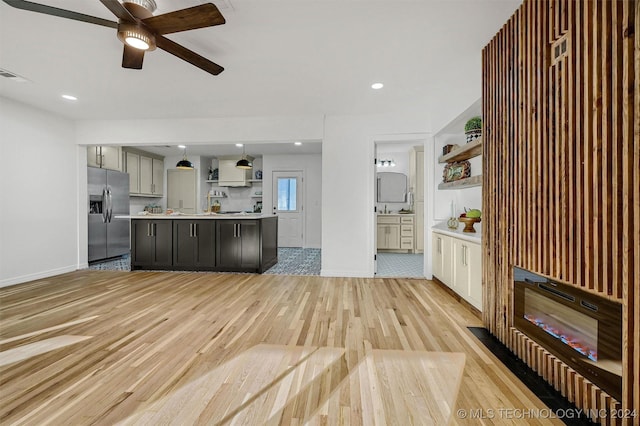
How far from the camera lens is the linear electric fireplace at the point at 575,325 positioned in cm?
129

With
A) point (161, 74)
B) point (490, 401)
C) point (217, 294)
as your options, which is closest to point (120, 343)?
point (217, 294)

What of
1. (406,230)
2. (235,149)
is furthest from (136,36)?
(406,230)

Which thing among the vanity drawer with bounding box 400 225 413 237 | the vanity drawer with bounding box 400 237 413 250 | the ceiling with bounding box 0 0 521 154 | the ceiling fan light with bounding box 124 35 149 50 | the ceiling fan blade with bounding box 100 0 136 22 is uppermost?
the ceiling with bounding box 0 0 521 154

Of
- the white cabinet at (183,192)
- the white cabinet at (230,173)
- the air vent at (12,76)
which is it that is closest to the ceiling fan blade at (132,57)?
the air vent at (12,76)

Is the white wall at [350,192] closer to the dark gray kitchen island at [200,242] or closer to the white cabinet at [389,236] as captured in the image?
the dark gray kitchen island at [200,242]

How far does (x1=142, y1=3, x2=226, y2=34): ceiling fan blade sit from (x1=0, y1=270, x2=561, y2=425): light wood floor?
2297 mm

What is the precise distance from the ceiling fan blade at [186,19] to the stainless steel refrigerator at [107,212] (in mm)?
4672

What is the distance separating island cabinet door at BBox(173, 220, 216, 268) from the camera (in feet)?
15.8

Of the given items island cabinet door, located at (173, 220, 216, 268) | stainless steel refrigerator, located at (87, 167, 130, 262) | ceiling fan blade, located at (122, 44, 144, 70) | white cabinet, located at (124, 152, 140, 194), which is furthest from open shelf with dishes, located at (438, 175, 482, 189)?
white cabinet, located at (124, 152, 140, 194)

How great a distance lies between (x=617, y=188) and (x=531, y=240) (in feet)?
2.25

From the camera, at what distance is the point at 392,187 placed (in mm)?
7434

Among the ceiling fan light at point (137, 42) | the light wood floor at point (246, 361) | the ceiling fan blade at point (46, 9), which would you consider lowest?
the light wood floor at point (246, 361)

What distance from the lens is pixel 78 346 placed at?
2.13m

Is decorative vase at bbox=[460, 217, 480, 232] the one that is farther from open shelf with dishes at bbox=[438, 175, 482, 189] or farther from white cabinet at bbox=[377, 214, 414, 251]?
white cabinet at bbox=[377, 214, 414, 251]
